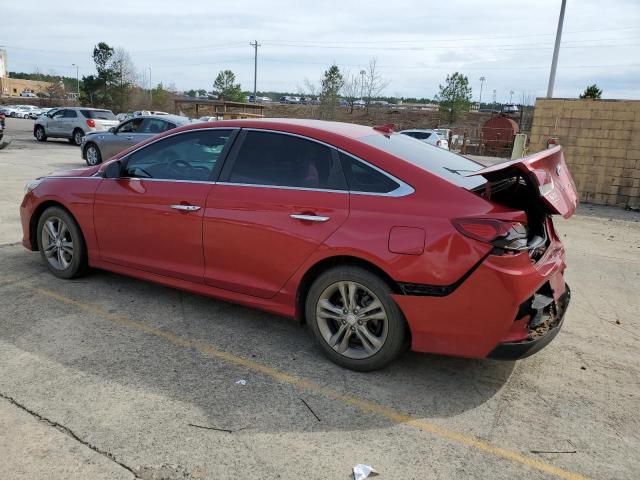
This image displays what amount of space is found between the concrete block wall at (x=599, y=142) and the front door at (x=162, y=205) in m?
10.8

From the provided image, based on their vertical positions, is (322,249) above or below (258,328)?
above

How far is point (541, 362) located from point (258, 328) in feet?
7.19

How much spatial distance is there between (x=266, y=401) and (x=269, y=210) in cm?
132

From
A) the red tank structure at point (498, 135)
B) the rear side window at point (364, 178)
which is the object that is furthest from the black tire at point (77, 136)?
the rear side window at point (364, 178)

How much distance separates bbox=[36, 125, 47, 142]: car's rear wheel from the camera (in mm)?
23841

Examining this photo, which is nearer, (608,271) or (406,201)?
(406,201)

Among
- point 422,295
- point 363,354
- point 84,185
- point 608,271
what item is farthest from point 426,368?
point 608,271

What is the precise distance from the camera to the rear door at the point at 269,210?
141 inches

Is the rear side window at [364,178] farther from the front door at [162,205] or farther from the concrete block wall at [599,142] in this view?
the concrete block wall at [599,142]

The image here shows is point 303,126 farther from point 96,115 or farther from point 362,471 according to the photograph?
point 96,115

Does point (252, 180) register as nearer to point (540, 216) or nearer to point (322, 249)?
point (322, 249)

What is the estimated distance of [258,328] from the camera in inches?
168

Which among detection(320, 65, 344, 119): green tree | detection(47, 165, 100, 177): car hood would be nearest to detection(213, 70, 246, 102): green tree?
detection(320, 65, 344, 119): green tree

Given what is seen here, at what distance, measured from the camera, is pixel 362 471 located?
2.60m
